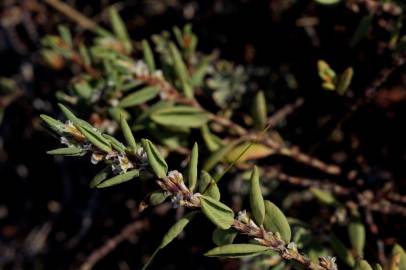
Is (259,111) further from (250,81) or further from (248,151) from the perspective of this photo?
(250,81)

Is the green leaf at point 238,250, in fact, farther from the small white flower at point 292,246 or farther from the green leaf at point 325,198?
the green leaf at point 325,198

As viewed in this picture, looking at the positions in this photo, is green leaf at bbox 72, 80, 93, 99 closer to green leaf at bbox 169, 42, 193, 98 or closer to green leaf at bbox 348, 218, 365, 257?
A: green leaf at bbox 169, 42, 193, 98

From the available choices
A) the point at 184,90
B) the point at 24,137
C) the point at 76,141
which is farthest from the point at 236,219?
the point at 24,137

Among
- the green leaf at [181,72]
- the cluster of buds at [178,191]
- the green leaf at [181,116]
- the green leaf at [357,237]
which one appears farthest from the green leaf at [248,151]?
the cluster of buds at [178,191]

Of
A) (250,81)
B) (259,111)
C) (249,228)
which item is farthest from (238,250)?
(250,81)

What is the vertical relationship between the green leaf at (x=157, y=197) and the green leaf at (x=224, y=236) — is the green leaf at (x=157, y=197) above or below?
above

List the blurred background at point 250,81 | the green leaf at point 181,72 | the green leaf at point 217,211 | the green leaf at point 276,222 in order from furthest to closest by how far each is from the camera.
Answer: the blurred background at point 250,81
the green leaf at point 181,72
the green leaf at point 276,222
the green leaf at point 217,211

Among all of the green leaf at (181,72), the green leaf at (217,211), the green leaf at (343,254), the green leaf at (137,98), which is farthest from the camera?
the green leaf at (181,72)

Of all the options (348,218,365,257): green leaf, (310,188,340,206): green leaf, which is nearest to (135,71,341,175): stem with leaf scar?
(310,188,340,206): green leaf
